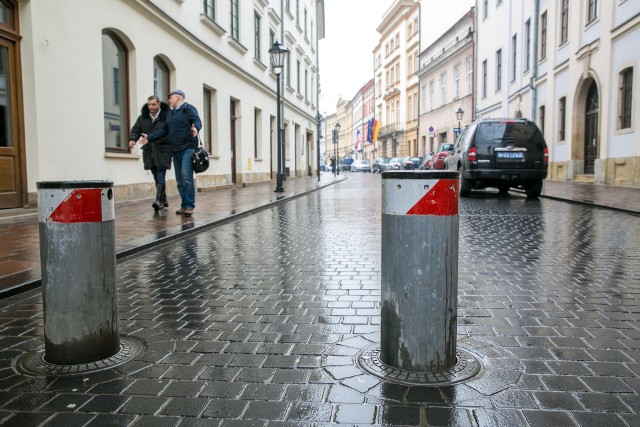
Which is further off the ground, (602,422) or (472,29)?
(472,29)

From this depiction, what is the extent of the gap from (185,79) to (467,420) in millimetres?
14265

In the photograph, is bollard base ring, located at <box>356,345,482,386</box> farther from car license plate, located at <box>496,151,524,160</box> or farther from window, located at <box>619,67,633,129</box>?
window, located at <box>619,67,633,129</box>

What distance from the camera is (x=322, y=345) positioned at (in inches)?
126

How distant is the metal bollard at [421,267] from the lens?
104 inches

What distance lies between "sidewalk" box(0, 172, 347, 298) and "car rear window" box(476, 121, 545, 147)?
17.7 ft

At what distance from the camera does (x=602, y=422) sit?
2221mm

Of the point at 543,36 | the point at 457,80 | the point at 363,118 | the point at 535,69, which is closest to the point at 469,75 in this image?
the point at 457,80

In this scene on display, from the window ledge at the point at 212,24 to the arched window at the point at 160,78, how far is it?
242cm

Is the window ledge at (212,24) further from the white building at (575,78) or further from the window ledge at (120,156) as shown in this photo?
the white building at (575,78)

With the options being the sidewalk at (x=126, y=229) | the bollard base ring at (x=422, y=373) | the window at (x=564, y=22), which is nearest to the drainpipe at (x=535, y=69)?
the window at (x=564, y=22)

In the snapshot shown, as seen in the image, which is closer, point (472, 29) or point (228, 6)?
point (228, 6)

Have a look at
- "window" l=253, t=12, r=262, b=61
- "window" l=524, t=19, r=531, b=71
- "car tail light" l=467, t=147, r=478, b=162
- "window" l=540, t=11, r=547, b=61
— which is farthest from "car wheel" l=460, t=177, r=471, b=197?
"window" l=524, t=19, r=531, b=71

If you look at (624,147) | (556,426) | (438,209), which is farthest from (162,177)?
(624,147)

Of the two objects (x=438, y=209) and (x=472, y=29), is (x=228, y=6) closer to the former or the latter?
(x=438, y=209)
